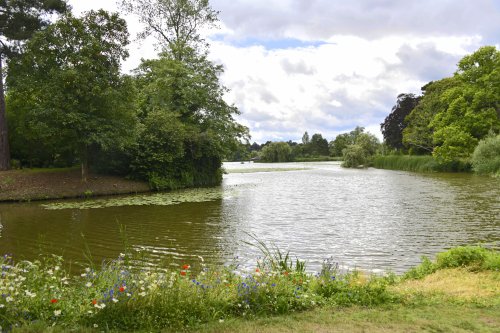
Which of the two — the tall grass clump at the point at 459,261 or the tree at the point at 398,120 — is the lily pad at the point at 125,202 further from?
the tree at the point at 398,120

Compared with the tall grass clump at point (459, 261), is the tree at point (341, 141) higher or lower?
higher

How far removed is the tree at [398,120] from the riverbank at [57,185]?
53464 millimetres

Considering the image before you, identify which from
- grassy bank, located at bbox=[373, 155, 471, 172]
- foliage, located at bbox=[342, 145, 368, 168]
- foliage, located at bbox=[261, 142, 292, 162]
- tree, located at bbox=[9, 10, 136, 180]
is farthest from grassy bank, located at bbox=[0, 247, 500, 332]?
foliage, located at bbox=[261, 142, 292, 162]

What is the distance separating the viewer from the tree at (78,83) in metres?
23.3

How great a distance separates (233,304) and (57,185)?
2300 cm

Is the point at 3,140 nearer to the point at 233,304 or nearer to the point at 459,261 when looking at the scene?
the point at 233,304

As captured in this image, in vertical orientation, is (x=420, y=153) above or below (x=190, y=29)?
below

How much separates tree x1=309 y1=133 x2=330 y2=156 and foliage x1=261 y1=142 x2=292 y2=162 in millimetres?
19322

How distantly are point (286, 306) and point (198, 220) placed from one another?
1079cm

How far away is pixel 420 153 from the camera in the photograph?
6097 centimetres

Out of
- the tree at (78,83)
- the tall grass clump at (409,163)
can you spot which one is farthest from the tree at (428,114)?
the tree at (78,83)

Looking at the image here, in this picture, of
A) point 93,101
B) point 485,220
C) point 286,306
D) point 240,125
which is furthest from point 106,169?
point 286,306

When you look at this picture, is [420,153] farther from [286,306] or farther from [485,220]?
[286,306]

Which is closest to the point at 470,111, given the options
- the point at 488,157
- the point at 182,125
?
the point at 488,157
